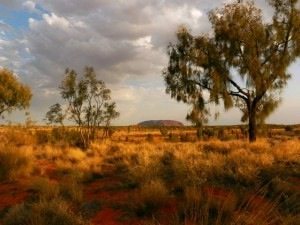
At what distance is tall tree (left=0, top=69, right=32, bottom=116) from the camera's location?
4619cm

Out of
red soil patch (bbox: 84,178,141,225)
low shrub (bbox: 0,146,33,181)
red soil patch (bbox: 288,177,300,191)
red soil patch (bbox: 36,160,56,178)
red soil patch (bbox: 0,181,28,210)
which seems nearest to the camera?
red soil patch (bbox: 84,178,141,225)

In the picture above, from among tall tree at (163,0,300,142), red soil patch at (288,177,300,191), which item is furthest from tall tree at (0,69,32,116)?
red soil patch at (288,177,300,191)

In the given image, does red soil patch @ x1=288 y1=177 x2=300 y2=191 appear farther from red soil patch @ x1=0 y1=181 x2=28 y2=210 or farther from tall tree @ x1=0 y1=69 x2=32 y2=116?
tall tree @ x1=0 y1=69 x2=32 y2=116

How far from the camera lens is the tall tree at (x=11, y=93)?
152ft

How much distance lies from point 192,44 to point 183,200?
20.2m

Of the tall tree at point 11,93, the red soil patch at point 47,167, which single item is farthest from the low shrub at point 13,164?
the tall tree at point 11,93

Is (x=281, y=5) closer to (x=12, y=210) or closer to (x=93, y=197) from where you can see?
(x=93, y=197)

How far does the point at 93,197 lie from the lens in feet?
47.8

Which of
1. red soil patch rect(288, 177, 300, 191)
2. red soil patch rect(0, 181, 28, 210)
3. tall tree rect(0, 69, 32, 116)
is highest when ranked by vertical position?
tall tree rect(0, 69, 32, 116)

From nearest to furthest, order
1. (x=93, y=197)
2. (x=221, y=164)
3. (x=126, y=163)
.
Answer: (x=93, y=197), (x=221, y=164), (x=126, y=163)

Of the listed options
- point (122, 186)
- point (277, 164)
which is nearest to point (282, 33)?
point (277, 164)

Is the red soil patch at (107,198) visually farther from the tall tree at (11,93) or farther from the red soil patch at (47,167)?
the tall tree at (11,93)

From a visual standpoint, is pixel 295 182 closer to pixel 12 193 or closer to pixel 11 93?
pixel 12 193

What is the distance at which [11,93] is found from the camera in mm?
46469
